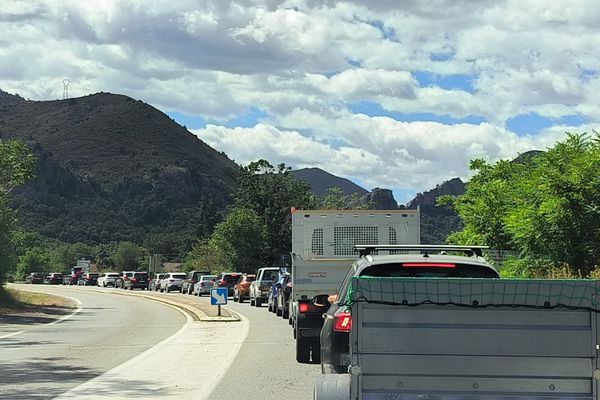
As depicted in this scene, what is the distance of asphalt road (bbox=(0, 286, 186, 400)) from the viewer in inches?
477

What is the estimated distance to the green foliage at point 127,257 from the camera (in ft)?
395

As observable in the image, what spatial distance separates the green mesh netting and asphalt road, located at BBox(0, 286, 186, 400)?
20.8ft

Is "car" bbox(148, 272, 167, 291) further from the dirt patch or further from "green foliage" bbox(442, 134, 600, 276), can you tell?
"green foliage" bbox(442, 134, 600, 276)

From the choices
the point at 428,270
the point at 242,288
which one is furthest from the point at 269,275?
the point at 428,270

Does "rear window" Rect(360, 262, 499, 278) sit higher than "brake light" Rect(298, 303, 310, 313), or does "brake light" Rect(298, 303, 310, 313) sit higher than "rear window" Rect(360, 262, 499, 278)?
"rear window" Rect(360, 262, 499, 278)

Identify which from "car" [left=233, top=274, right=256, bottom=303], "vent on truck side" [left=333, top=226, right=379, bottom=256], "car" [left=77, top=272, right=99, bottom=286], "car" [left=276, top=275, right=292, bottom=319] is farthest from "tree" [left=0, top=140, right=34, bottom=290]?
"car" [left=77, top=272, right=99, bottom=286]

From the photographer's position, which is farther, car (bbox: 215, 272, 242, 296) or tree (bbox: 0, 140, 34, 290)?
car (bbox: 215, 272, 242, 296)

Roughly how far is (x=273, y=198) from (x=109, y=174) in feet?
288

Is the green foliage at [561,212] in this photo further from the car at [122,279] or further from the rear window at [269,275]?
the car at [122,279]

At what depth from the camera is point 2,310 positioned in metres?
32.2

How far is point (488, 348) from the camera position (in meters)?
5.73

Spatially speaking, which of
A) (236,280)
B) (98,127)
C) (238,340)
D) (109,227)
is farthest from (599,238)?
(98,127)

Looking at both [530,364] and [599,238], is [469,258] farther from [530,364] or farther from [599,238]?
[599,238]

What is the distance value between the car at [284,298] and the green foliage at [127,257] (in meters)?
93.4
